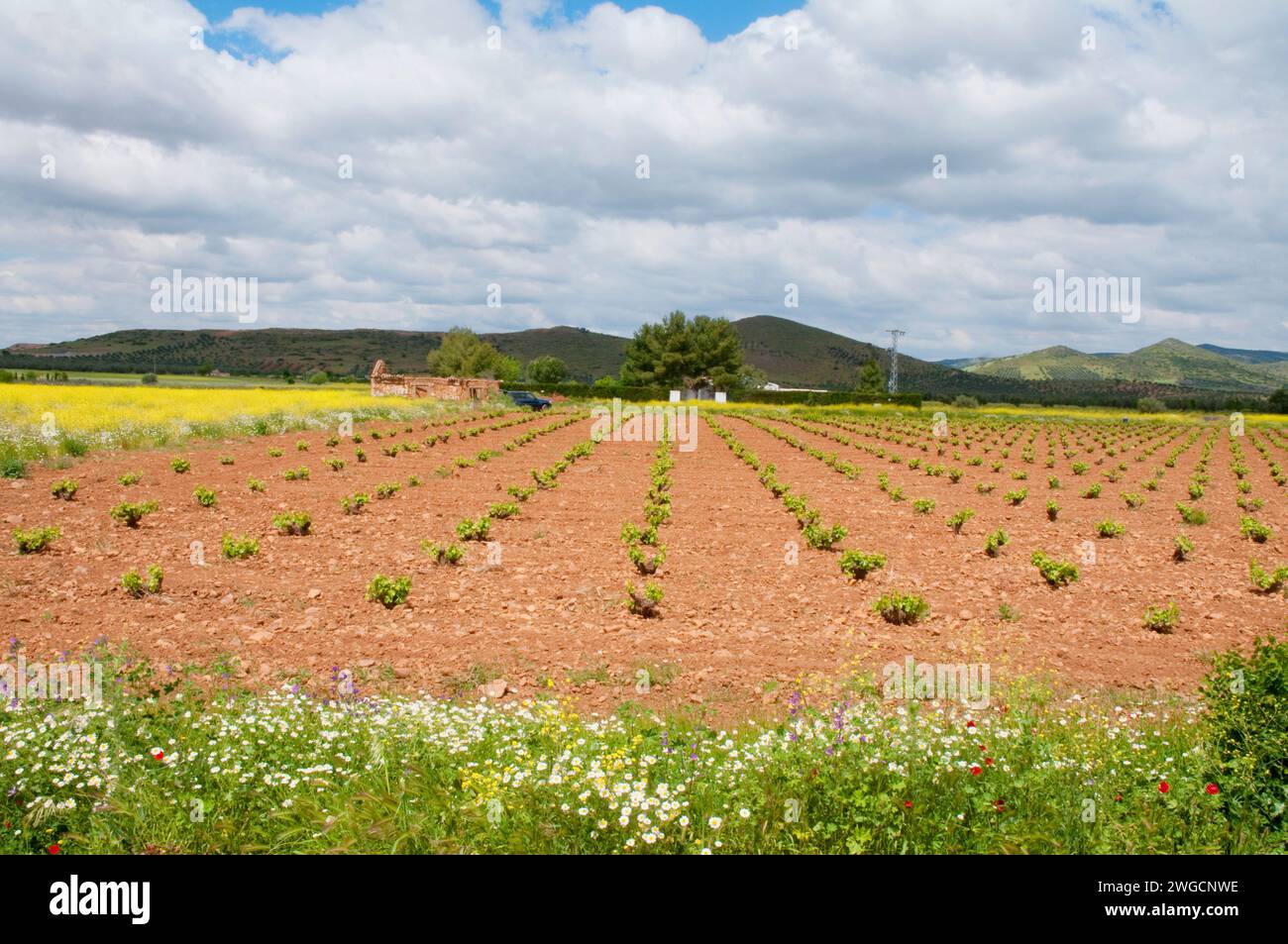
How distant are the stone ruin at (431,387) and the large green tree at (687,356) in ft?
102

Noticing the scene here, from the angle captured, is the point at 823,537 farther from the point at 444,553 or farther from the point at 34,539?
the point at 34,539

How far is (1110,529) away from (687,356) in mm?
79950

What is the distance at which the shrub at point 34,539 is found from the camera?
11273 mm

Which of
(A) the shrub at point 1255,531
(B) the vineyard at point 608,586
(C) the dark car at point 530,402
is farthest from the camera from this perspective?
(C) the dark car at point 530,402

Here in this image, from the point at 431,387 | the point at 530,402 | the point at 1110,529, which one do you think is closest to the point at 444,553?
the point at 1110,529

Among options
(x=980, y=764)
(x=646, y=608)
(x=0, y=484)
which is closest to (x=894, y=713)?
(x=980, y=764)

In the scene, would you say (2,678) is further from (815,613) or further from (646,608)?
(815,613)

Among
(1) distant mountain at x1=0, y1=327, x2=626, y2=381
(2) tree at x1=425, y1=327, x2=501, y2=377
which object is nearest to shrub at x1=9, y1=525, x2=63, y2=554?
(2) tree at x1=425, y1=327, x2=501, y2=377

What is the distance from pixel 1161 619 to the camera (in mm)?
9273

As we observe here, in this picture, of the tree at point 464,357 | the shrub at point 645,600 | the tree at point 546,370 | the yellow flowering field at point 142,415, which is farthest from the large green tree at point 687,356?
the shrub at point 645,600

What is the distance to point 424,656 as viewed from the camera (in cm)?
789

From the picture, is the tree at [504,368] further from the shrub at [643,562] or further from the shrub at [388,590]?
the shrub at [388,590]

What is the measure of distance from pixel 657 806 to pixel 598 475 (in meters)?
18.1
